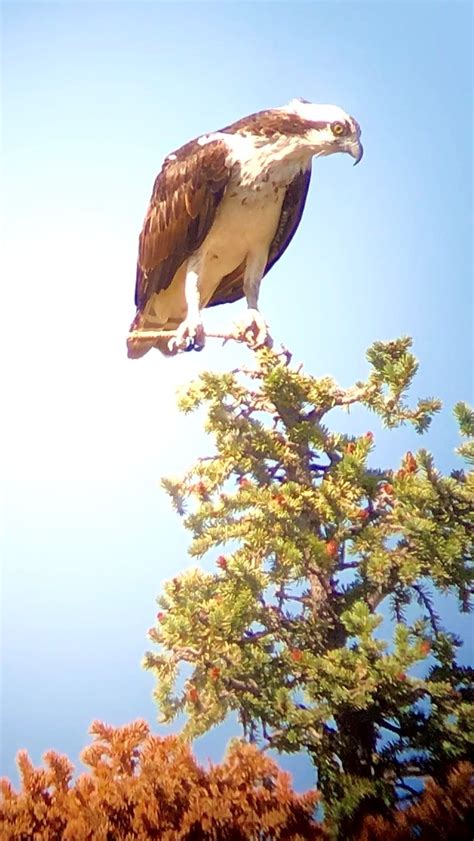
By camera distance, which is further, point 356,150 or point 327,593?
point 356,150

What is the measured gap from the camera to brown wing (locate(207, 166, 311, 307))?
8.98ft

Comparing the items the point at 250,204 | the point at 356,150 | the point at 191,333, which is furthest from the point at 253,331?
the point at 356,150

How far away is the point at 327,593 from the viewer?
1.78 m

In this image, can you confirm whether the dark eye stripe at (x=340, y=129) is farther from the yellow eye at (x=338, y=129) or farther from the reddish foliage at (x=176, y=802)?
the reddish foliage at (x=176, y=802)

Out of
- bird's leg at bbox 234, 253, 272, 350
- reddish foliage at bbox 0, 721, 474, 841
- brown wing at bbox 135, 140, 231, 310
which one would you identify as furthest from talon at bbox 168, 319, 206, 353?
reddish foliage at bbox 0, 721, 474, 841

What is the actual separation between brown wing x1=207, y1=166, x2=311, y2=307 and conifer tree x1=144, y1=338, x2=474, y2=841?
94 cm

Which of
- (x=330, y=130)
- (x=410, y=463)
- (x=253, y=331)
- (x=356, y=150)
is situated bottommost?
(x=410, y=463)

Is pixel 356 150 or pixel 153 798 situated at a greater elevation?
pixel 356 150

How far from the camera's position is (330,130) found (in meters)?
2.53

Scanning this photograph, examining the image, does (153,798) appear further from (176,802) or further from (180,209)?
(180,209)

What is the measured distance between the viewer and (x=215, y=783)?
1583 millimetres

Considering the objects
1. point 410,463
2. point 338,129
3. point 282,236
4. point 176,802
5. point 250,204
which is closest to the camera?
point 176,802

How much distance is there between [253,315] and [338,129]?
0.75 metres

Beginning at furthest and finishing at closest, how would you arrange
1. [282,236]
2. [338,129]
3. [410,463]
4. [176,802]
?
1. [282,236]
2. [338,129]
3. [410,463]
4. [176,802]
